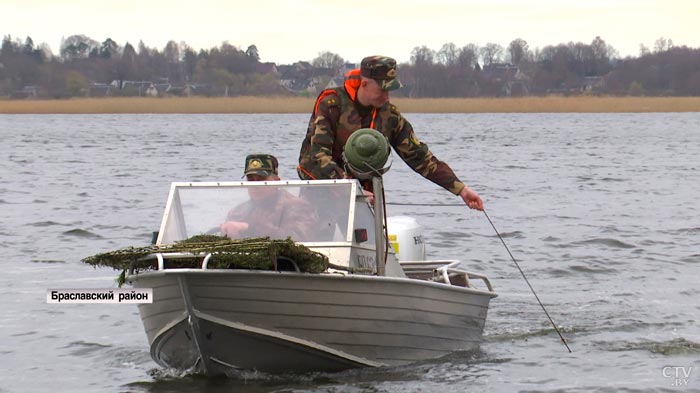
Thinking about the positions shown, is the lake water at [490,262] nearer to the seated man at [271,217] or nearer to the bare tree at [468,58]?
the seated man at [271,217]

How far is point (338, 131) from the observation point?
1026 cm

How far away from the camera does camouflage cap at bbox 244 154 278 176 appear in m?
9.86

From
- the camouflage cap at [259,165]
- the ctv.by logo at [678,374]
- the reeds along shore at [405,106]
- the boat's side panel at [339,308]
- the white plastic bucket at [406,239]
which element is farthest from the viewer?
the reeds along shore at [405,106]

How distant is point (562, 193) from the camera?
90.4 ft

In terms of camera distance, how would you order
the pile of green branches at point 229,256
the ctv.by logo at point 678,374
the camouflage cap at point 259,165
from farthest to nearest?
1. the ctv.by logo at point 678,374
2. the camouflage cap at point 259,165
3. the pile of green branches at point 229,256

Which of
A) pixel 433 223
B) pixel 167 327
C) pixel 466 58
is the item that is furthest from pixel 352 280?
pixel 466 58

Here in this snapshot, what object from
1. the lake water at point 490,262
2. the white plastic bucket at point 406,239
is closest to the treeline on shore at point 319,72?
the lake water at point 490,262

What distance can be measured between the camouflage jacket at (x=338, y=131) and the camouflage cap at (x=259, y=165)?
0.31m

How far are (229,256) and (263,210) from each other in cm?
114

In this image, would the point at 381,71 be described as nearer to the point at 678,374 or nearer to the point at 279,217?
the point at 279,217

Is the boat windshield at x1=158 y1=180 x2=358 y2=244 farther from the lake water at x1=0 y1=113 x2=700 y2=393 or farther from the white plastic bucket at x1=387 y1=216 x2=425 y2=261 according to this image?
the white plastic bucket at x1=387 y1=216 x2=425 y2=261

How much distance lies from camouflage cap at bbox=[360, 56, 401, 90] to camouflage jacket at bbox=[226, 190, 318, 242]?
1.20 metres

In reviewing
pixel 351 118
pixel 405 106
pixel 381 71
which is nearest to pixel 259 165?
pixel 351 118

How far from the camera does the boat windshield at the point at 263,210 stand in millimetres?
9438
